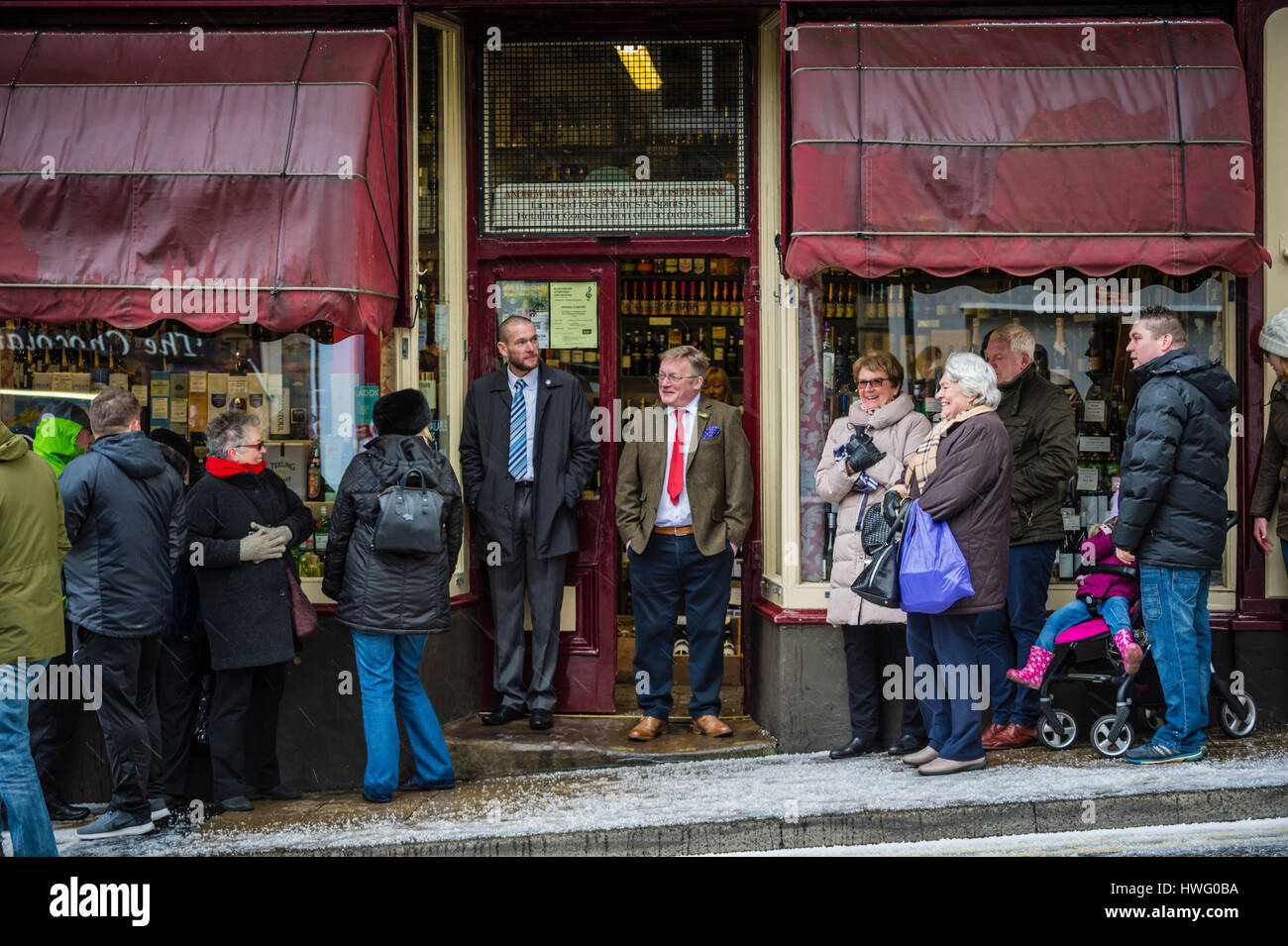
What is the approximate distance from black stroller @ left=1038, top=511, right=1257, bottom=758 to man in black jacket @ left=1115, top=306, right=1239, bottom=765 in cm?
18

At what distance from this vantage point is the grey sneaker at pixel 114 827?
7000mm

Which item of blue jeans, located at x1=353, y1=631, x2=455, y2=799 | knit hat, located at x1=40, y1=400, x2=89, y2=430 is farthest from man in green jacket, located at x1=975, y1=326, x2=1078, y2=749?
knit hat, located at x1=40, y1=400, x2=89, y2=430

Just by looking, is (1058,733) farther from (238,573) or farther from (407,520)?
(238,573)

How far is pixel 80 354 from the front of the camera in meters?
8.59

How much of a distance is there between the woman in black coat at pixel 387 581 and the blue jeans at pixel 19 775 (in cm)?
169

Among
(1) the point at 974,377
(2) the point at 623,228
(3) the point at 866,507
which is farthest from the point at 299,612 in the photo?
(1) the point at 974,377

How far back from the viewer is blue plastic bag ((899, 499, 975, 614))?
6957mm

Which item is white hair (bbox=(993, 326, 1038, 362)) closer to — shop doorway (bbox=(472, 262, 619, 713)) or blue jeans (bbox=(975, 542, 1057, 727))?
blue jeans (bbox=(975, 542, 1057, 727))

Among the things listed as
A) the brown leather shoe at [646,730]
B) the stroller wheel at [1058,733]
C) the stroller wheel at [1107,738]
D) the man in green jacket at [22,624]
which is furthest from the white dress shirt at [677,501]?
the man in green jacket at [22,624]

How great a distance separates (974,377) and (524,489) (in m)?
2.88

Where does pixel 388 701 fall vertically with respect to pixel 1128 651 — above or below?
below

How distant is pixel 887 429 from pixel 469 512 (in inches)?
106

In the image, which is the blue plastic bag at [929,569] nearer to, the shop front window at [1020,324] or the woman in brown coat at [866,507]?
the woman in brown coat at [866,507]

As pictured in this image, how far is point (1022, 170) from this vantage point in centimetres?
780
